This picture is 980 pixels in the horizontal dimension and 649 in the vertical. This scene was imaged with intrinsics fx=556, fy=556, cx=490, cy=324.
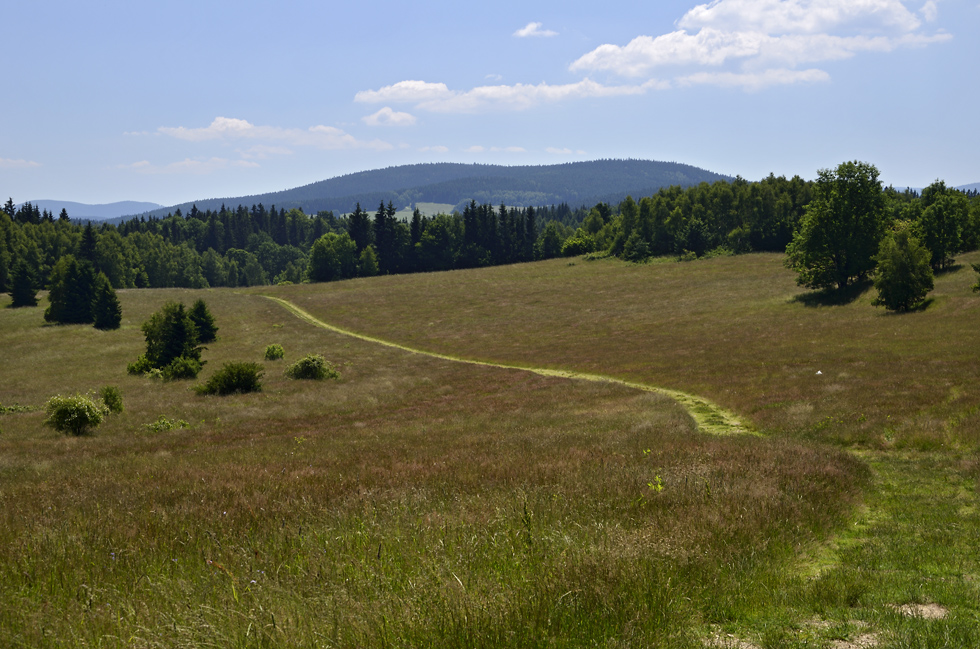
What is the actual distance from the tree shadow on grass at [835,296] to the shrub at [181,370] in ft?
200

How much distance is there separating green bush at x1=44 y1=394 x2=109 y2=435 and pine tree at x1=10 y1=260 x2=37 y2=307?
88017 mm

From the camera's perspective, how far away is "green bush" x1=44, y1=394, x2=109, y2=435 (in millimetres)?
21484

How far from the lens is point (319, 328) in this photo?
70875mm

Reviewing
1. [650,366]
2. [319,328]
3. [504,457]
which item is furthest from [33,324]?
[504,457]

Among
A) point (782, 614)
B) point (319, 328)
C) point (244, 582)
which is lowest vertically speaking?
point (319, 328)

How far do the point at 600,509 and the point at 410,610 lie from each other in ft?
13.4

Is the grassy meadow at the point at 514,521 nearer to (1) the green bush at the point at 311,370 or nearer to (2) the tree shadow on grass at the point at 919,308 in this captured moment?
(1) the green bush at the point at 311,370

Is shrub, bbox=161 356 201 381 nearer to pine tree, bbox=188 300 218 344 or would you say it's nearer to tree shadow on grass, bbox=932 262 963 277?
pine tree, bbox=188 300 218 344

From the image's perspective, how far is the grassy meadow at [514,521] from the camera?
4.94m

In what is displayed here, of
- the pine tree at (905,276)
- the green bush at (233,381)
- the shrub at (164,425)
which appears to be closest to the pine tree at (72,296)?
the green bush at (233,381)

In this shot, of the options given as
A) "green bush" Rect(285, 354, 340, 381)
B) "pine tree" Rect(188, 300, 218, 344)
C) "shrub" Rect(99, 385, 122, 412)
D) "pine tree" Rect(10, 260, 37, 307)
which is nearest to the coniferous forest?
"pine tree" Rect(10, 260, 37, 307)

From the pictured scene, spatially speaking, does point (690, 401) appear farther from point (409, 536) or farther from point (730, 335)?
point (730, 335)

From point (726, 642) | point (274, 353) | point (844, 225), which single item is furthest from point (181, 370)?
point (844, 225)

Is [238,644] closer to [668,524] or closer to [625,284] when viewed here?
[668,524]
